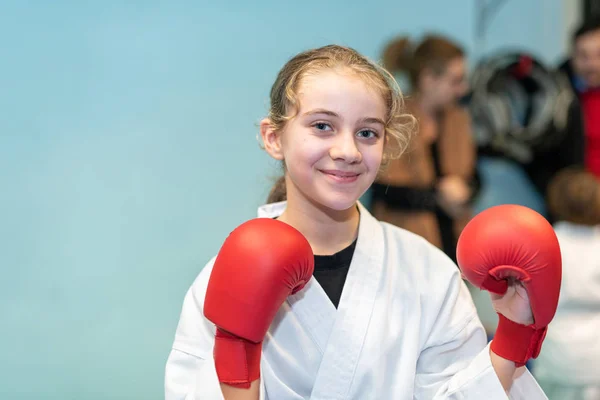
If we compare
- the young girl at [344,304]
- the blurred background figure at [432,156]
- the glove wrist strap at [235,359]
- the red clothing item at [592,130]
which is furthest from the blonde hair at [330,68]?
the red clothing item at [592,130]

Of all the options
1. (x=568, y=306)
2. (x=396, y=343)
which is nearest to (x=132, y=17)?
(x=396, y=343)

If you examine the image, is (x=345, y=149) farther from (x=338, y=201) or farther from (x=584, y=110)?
(x=584, y=110)

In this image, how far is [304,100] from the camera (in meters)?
1.55

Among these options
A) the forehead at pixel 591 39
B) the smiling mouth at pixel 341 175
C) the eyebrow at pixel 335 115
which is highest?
the forehead at pixel 591 39

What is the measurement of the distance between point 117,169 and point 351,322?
4.01ft

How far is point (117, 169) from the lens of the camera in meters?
2.46

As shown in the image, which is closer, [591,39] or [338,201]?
[338,201]

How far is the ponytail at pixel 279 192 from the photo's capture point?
1.86 metres

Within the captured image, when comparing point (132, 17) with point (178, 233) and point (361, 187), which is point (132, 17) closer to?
point (178, 233)

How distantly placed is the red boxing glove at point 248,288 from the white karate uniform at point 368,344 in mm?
116

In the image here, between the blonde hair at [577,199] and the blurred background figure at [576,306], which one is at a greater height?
the blonde hair at [577,199]

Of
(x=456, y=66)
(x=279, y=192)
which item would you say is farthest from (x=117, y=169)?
(x=456, y=66)

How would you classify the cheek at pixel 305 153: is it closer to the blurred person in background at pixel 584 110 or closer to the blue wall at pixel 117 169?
the blue wall at pixel 117 169

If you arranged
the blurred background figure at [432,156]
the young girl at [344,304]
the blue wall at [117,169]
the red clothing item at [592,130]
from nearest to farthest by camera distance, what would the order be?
the young girl at [344,304] < the blue wall at [117,169] < the blurred background figure at [432,156] < the red clothing item at [592,130]
